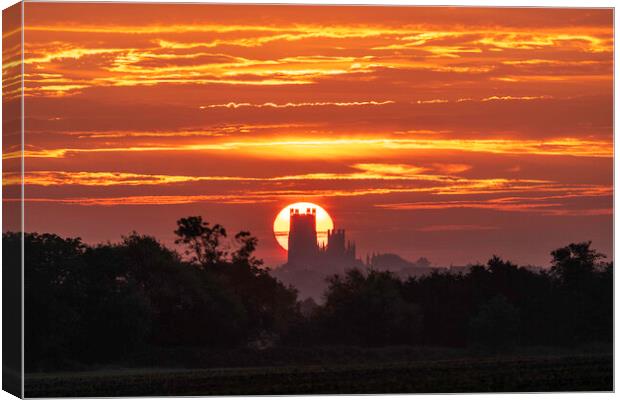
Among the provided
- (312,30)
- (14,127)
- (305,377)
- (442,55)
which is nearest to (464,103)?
(442,55)

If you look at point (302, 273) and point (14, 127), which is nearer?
point (14, 127)

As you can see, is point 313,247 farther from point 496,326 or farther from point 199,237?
point 496,326

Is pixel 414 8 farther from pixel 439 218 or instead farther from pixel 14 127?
pixel 14 127

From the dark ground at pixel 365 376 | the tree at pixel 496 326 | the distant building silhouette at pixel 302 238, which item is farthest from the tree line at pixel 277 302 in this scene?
the distant building silhouette at pixel 302 238

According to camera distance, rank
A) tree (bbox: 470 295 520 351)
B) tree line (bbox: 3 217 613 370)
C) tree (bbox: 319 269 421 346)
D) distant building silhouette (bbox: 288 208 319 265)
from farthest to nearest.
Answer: tree (bbox: 319 269 421 346), tree (bbox: 470 295 520 351), distant building silhouette (bbox: 288 208 319 265), tree line (bbox: 3 217 613 370)

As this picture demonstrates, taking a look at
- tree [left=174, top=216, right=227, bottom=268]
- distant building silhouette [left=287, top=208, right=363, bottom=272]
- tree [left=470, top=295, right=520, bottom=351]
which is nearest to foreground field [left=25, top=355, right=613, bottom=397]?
tree [left=470, top=295, right=520, bottom=351]

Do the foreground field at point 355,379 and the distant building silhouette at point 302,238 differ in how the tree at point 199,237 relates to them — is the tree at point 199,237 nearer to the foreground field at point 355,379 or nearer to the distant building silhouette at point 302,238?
the distant building silhouette at point 302,238

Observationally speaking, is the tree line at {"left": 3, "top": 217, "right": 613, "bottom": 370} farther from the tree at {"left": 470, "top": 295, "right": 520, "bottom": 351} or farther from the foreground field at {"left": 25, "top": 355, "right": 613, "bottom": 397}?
the foreground field at {"left": 25, "top": 355, "right": 613, "bottom": 397}
